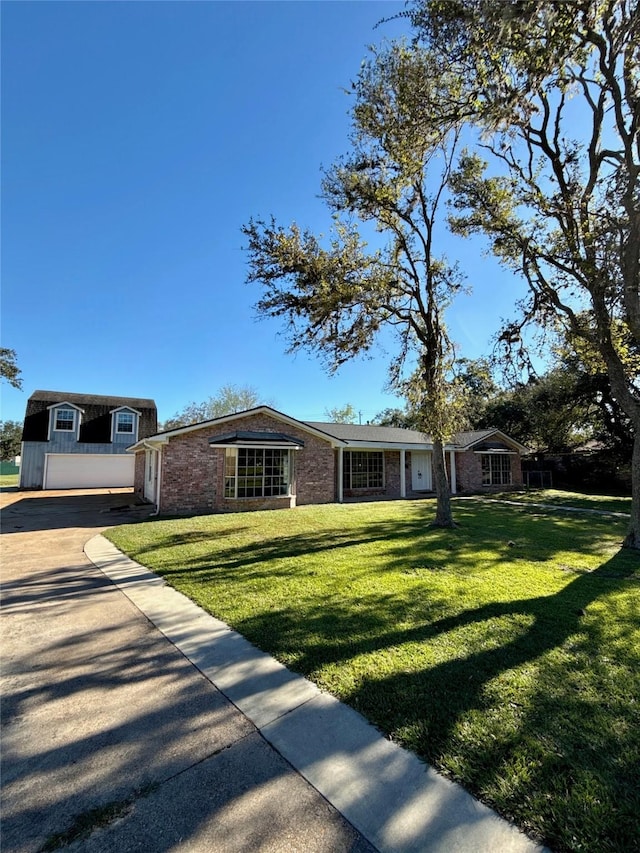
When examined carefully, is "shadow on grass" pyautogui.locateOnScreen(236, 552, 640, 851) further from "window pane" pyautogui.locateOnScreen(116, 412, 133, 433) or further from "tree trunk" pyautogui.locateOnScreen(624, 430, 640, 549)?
"window pane" pyautogui.locateOnScreen(116, 412, 133, 433)

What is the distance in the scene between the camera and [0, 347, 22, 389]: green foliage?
24.4 metres

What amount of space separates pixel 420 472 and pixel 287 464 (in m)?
8.64

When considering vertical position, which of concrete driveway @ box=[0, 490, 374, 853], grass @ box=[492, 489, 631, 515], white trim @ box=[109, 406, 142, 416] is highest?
white trim @ box=[109, 406, 142, 416]

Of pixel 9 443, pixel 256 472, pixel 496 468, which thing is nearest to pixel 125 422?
pixel 256 472

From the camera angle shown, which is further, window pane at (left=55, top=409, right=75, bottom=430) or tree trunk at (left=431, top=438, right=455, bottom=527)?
window pane at (left=55, top=409, right=75, bottom=430)

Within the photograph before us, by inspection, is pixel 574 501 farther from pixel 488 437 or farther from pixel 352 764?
pixel 352 764

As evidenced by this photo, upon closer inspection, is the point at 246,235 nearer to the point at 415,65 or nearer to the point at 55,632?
the point at 415,65

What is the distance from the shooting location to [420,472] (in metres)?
21.1

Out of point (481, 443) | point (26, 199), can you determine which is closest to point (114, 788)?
point (26, 199)

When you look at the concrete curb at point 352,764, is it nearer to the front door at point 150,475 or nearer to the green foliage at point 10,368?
the front door at point 150,475

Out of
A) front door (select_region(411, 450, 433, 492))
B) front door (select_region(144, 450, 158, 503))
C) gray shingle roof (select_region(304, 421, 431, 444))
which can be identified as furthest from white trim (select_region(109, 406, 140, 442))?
front door (select_region(411, 450, 433, 492))

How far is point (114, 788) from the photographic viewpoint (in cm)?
213

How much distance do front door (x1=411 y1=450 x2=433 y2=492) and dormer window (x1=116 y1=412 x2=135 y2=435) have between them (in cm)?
1918

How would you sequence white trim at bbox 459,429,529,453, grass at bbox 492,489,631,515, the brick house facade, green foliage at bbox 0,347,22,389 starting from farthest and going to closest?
green foliage at bbox 0,347,22,389, white trim at bbox 459,429,529,453, grass at bbox 492,489,631,515, the brick house facade
